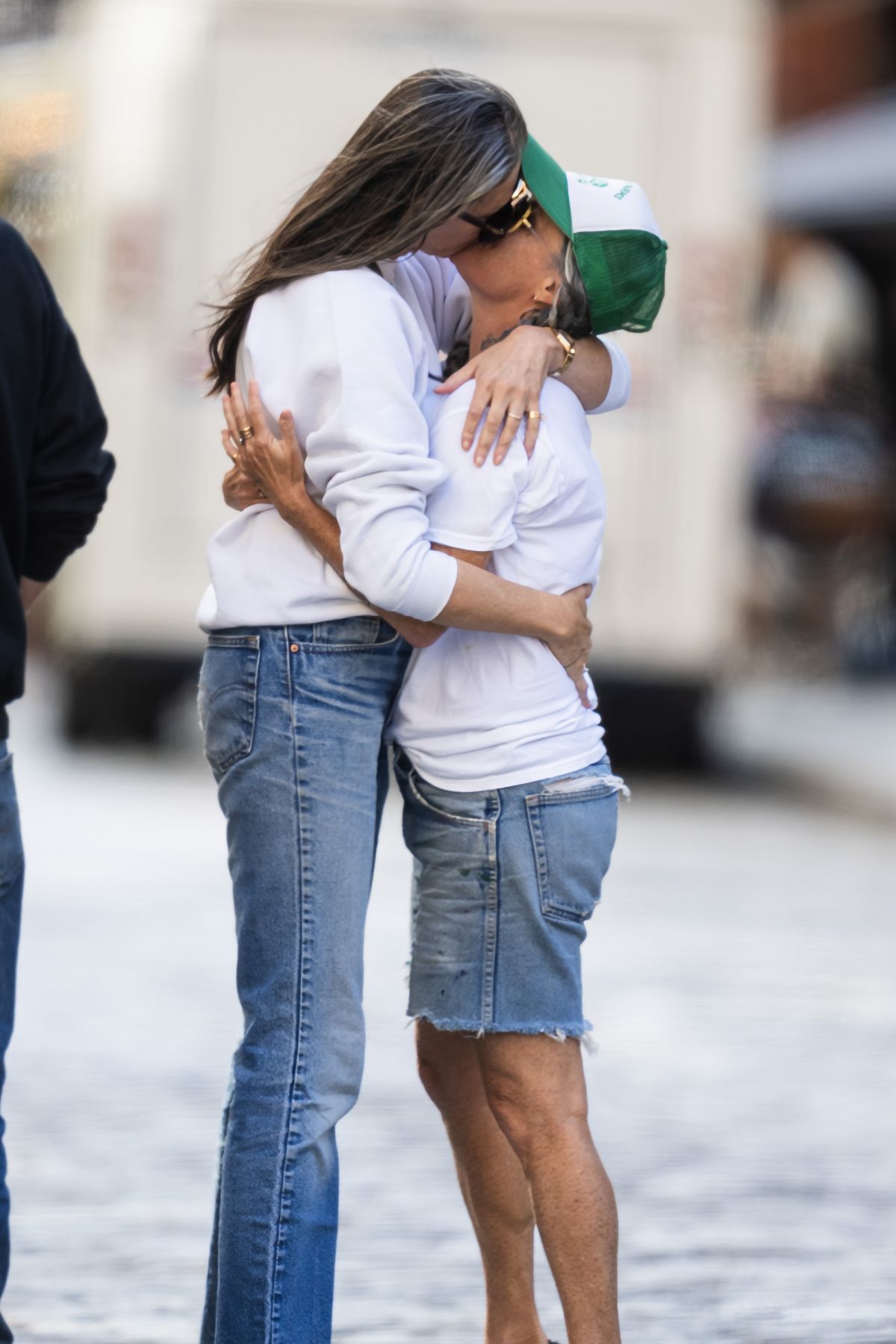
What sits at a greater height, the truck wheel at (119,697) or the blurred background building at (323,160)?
the blurred background building at (323,160)

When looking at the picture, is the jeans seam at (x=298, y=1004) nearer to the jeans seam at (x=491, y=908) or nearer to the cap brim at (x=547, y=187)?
the jeans seam at (x=491, y=908)

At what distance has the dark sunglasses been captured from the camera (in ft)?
9.43

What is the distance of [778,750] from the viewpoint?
12.9 meters

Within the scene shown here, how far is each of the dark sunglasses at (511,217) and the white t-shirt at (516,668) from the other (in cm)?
20

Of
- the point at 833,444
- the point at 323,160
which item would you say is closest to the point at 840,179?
the point at 833,444

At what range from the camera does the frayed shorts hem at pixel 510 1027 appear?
9.45 ft

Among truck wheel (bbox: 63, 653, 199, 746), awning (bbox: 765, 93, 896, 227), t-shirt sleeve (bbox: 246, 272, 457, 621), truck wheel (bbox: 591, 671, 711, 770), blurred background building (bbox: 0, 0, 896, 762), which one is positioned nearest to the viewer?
t-shirt sleeve (bbox: 246, 272, 457, 621)

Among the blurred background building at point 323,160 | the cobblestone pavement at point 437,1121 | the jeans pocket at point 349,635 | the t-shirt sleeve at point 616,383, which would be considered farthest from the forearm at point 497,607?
the blurred background building at point 323,160

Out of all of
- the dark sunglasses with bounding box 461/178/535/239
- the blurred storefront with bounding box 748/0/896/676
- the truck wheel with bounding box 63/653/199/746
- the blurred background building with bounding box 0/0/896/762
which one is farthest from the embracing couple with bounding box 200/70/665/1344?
the blurred storefront with bounding box 748/0/896/676

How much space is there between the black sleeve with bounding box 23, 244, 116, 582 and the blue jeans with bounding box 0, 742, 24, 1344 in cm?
31

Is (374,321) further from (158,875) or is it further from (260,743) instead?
(158,875)

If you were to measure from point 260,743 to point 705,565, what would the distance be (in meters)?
8.30

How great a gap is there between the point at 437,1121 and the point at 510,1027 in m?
2.22

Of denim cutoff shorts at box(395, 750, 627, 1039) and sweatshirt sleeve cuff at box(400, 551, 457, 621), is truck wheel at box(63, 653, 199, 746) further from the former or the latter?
sweatshirt sleeve cuff at box(400, 551, 457, 621)
